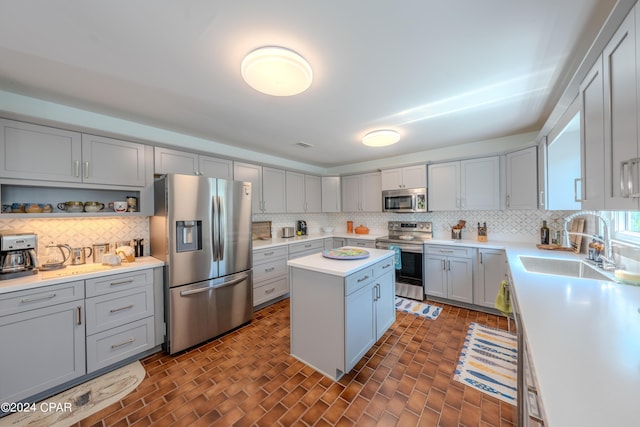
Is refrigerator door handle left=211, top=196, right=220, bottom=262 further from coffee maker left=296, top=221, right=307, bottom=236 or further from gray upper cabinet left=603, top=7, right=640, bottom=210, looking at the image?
gray upper cabinet left=603, top=7, right=640, bottom=210

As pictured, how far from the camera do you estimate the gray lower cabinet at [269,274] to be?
3.28 m

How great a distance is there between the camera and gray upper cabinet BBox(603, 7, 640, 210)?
903mm

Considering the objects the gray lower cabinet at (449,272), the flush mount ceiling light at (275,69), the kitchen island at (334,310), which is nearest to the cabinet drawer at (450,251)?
the gray lower cabinet at (449,272)

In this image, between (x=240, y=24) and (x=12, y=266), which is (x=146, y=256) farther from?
(x=240, y=24)

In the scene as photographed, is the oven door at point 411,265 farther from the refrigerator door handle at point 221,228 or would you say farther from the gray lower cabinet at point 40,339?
A: the gray lower cabinet at point 40,339

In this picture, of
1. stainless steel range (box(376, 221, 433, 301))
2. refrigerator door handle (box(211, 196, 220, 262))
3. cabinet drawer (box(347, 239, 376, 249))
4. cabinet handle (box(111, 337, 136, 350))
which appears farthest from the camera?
cabinet drawer (box(347, 239, 376, 249))

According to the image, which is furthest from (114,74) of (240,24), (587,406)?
(587,406)

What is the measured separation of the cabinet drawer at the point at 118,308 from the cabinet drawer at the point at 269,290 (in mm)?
1262

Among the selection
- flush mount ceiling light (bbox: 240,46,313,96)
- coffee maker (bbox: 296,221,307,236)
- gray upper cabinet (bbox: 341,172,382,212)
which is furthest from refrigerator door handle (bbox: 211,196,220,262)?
gray upper cabinet (bbox: 341,172,382,212)

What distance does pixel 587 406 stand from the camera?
577 millimetres

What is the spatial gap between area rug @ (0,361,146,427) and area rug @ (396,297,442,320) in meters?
3.05

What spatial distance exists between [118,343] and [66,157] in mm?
1748

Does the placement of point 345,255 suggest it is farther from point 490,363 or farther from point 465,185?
point 465,185

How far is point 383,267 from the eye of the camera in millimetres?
2459
